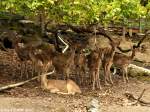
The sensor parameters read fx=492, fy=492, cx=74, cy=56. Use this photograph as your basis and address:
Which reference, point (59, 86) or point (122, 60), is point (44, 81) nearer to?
point (59, 86)

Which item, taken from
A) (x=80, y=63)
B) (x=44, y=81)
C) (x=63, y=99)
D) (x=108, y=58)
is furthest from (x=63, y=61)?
(x=108, y=58)

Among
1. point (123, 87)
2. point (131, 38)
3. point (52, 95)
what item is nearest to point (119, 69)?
point (123, 87)

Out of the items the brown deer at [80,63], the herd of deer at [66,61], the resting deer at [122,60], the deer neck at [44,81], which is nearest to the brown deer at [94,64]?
the herd of deer at [66,61]

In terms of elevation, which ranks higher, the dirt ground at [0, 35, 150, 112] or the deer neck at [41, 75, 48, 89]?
the deer neck at [41, 75, 48, 89]

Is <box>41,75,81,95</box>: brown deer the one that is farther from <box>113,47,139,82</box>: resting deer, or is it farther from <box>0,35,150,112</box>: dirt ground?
<box>113,47,139,82</box>: resting deer

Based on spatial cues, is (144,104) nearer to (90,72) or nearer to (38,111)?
(90,72)

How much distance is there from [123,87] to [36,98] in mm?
3821

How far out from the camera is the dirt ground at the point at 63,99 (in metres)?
11.9

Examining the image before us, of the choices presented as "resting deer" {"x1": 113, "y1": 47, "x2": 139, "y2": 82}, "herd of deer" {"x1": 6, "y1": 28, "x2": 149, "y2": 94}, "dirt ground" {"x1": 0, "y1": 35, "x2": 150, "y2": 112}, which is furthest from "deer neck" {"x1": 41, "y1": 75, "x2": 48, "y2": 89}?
"resting deer" {"x1": 113, "y1": 47, "x2": 139, "y2": 82}

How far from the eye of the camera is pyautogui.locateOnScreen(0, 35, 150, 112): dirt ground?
11930 millimetres

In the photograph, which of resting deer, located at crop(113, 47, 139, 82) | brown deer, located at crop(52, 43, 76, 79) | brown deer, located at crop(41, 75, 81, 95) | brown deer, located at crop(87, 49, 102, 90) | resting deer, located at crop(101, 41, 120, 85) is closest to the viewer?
brown deer, located at crop(41, 75, 81, 95)

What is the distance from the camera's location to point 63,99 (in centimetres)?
1302

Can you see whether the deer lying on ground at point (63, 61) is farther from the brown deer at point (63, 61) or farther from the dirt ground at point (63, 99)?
the dirt ground at point (63, 99)

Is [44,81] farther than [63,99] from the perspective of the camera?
Yes
